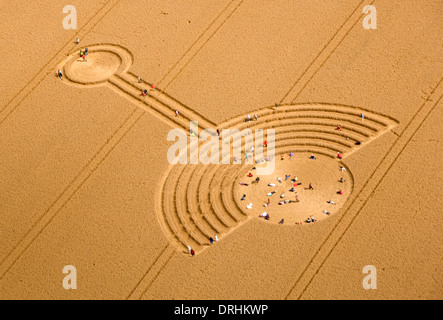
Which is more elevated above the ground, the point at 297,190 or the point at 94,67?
the point at 94,67

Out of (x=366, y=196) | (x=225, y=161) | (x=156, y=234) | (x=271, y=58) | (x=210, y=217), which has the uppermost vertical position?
(x=271, y=58)

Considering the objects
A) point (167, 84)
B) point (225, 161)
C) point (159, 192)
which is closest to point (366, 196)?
point (225, 161)

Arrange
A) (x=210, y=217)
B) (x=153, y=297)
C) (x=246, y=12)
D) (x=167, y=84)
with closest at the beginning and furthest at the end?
(x=153, y=297)
(x=210, y=217)
(x=167, y=84)
(x=246, y=12)

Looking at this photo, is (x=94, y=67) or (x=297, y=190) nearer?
(x=297, y=190)

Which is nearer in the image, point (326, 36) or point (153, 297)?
point (153, 297)

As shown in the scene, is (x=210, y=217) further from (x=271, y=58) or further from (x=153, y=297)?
(x=271, y=58)

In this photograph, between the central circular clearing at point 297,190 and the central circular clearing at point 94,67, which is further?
the central circular clearing at point 94,67

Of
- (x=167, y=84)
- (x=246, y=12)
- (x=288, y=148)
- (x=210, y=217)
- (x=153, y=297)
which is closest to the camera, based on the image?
(x=153, y=297)

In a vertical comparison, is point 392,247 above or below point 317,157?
below

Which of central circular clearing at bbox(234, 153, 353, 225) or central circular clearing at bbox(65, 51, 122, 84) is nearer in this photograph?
central circular clearing at bbox(234, 153, 353, 225)
